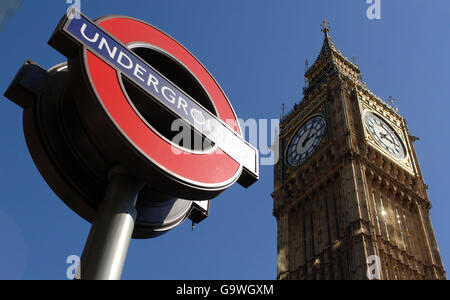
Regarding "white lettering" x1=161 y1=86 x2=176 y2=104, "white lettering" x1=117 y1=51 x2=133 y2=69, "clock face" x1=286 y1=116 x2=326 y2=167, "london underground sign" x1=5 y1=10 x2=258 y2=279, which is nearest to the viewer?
"london underground sign" x1=5 y1=10 x2=258 y2=279

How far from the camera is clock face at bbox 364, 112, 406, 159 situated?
38.2 metres

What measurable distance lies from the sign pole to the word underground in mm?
1091

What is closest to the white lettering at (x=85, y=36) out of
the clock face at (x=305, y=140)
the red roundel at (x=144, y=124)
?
the red roundel at (x=144, y=124)

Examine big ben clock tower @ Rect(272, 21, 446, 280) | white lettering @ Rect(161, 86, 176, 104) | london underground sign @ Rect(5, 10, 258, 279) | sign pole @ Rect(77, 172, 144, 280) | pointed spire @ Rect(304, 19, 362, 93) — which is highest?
pointed spire @ Rect(304, 19, 362, 93)

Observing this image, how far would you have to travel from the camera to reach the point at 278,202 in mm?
39125

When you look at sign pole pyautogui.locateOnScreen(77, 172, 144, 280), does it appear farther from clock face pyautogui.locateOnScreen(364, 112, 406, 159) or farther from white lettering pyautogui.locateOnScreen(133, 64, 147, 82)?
clock face pyautogui.locateOnScreen(364, 112, 406, 159)

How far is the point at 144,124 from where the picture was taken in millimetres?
4707

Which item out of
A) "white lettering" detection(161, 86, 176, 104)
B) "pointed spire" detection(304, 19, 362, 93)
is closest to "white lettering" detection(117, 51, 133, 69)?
"white lettering" detection(161, 86, 176, 104)

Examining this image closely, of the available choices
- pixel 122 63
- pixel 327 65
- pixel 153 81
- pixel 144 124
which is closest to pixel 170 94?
pixel 153 81

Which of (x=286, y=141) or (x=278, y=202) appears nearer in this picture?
(x=278, y=202)

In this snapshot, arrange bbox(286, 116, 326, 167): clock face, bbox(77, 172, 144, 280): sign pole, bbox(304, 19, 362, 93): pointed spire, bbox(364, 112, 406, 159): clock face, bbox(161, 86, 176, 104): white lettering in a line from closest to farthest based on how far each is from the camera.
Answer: bbox(77, 172, 144, 280): sign pole → bbox(161, 86, 176, 104): white lettering → bbox(364, 112, 406, 159): clock face → bbox(286, 116, 326, 167): clock face → bbox(304, 19, 362, 93): pointed spire
